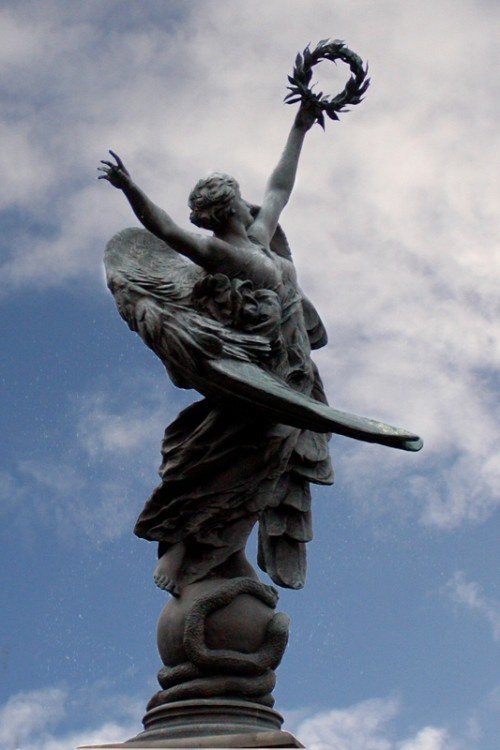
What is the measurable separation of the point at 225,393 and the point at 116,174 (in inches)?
71.7

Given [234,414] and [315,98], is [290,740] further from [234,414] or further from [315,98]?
[315,98]

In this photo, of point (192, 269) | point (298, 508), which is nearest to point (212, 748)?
point (298, 508)

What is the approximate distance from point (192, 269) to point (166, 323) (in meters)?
0.82

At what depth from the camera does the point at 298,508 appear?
9992 millimetres

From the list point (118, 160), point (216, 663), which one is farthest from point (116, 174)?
point (216, 663)

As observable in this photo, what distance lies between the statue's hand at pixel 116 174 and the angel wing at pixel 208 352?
752mm

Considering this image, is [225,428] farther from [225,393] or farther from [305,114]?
[305,114]

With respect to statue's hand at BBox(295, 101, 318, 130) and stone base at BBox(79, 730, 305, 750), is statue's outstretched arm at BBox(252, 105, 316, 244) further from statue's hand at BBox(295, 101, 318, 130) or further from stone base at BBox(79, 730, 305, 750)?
stone base at BBox(79, 730, 305, 750)

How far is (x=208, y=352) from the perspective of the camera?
9227 millimetres

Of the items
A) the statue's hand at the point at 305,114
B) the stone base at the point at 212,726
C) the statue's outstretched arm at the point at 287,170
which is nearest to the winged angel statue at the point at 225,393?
the statue's outstretched arm at the point at 287,170

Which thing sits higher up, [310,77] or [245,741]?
[310,77]

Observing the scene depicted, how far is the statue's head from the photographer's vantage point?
10.1m

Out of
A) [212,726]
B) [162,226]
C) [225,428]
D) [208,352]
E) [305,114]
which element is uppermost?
[305,114]

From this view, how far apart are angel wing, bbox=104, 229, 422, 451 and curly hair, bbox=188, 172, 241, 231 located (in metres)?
0.44
